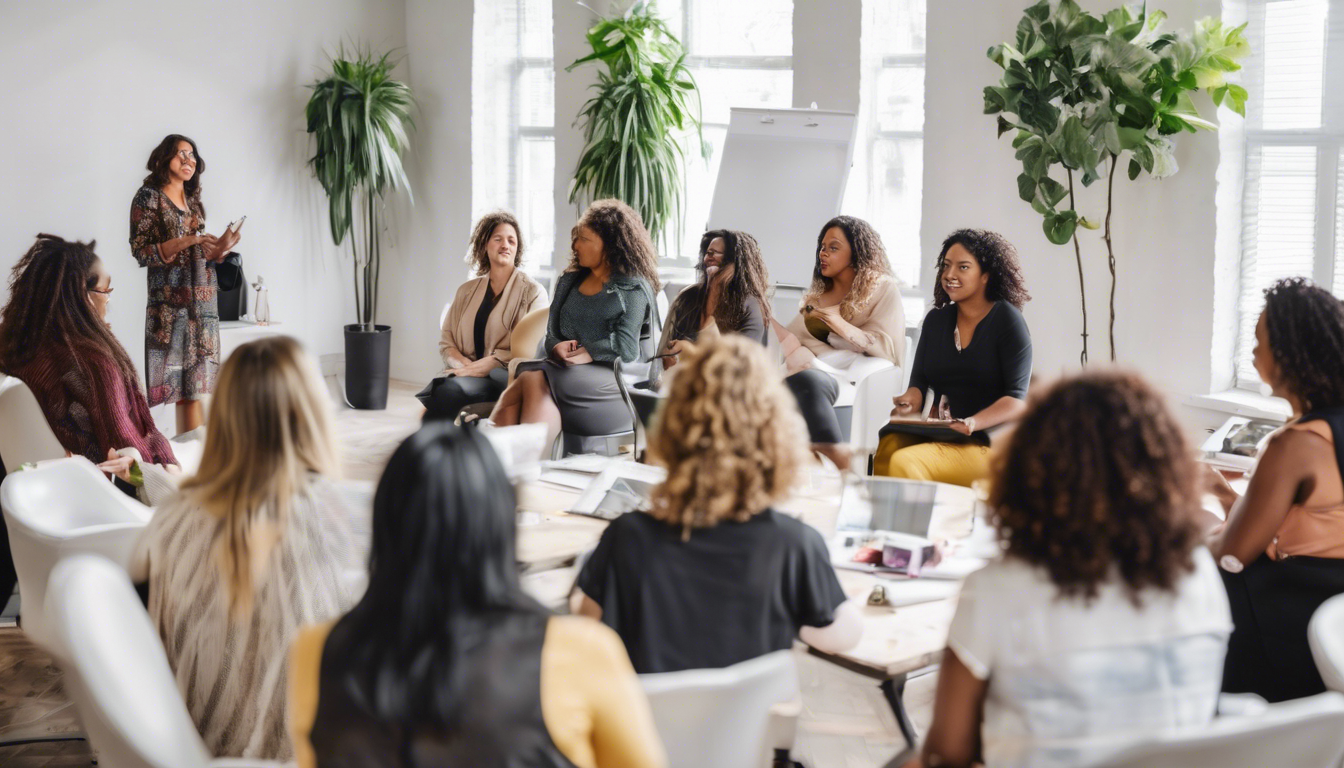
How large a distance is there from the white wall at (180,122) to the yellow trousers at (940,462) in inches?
157

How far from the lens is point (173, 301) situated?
19.2ft

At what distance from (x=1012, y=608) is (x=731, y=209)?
189 inches

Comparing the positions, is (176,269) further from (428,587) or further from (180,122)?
(428,587)

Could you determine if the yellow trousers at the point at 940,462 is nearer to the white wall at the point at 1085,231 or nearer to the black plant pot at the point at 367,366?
the white wall at the point at 1085,231

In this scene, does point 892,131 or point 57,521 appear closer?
point 57,521

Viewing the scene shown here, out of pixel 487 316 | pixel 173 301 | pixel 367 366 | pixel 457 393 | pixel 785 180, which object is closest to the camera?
pixel 457 393

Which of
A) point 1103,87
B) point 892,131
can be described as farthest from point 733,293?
point 892,131

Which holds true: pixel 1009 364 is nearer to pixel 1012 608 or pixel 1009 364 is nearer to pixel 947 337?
pixel 947 337

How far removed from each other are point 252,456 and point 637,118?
5.07 metres

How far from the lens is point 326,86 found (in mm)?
7660

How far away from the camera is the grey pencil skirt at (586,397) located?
5055 mm

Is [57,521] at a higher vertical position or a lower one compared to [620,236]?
lower

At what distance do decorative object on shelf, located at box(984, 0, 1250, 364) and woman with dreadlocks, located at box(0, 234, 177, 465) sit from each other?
3448 mm

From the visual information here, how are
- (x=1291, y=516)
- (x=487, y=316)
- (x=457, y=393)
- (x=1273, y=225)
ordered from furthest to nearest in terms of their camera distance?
(x=487, y=316), (x=457, y=393), (x=1273, y=225), (x=1291, y=516)
